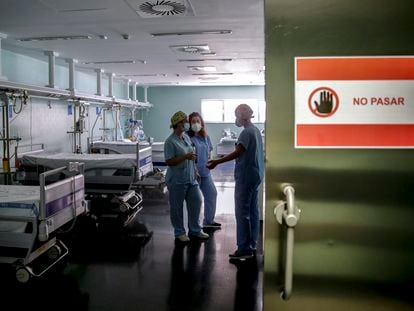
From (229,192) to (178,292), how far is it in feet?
14.2

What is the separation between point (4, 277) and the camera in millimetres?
3287

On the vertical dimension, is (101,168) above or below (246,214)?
above

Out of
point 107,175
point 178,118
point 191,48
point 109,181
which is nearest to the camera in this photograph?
point 178,118

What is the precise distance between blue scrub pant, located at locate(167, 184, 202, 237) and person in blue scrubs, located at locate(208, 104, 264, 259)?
29.9 inches

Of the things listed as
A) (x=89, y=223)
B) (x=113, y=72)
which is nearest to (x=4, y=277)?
(x=89, y=223)

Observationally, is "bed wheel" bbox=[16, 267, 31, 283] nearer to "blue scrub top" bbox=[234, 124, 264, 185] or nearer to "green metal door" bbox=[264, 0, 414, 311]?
"blue scrub top" bbox=[234, 124, 264, 185]

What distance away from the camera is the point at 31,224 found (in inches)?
122

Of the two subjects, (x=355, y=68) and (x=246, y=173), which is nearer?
(x=355, y=68)

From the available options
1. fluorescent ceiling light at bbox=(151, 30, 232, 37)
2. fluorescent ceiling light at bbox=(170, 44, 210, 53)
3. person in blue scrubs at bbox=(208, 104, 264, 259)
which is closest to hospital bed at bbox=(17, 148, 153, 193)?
fluorescent ceiling light at bbox=(170, 44, 210, 53)

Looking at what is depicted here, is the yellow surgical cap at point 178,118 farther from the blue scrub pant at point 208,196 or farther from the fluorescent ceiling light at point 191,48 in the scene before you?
the fluorescent ceiling light at point 191,48

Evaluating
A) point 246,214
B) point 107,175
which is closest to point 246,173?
point 246,214

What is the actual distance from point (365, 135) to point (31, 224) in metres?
3.00

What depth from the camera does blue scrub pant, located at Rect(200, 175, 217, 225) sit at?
4.55 m

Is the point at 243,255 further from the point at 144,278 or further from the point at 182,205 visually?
the point at 144,278
